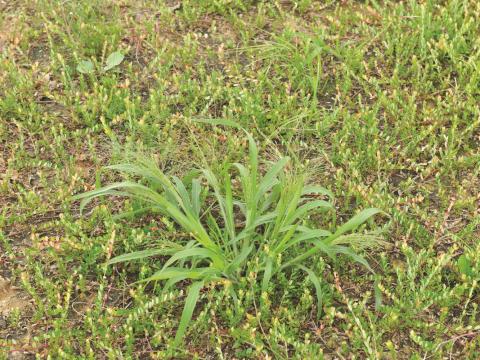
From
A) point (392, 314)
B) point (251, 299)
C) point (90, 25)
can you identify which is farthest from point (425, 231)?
point (90, 25)

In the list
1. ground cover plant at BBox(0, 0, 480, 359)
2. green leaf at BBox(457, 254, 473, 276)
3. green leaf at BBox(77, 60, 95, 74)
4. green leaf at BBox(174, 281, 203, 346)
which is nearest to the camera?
green leaf at BBox(174, 281, 203, 346)

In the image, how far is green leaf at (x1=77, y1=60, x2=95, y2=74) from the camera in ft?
17.5

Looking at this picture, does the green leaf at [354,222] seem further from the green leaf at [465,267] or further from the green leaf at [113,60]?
the green leaf at [113,60]

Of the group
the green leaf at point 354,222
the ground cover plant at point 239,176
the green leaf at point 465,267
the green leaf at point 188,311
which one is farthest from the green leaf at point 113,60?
the green leaf at point 465,267

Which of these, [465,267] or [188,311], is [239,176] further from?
[465,267]

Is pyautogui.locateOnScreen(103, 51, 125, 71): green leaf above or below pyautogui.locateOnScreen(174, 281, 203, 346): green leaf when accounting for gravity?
above

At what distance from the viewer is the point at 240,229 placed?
4363mm

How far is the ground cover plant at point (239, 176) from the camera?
3.82 metres

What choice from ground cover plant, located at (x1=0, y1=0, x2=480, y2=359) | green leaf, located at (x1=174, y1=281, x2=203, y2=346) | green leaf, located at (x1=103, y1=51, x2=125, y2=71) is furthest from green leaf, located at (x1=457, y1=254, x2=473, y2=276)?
green leaf, located at (x1=103, y1=51, x2=125, y2=71)

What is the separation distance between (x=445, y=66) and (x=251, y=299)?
2.83 m

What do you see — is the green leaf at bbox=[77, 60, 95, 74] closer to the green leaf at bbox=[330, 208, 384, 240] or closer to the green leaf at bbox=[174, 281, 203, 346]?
the green leaf at bbox=[174, 281, 203, 346]

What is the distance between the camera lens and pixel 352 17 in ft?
19.2

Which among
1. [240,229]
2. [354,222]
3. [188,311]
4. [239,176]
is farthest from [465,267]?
[188,311]

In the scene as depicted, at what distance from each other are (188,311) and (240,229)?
0.91 m
